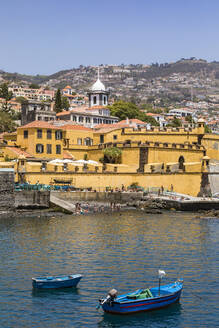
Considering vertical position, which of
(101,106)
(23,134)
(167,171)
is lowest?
(167,171)

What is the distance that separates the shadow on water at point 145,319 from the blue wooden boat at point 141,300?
9.0 inches

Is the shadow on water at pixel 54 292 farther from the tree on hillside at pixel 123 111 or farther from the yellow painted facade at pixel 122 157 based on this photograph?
the tree on hillside at pixel 123 111

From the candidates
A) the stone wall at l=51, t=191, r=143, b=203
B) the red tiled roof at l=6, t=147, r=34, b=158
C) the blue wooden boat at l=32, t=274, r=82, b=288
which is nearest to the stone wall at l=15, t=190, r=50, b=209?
the stone wall at l=51, t=191, r=143, b=203

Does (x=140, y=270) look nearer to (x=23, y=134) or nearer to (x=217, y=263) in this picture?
(x=217, y=263)

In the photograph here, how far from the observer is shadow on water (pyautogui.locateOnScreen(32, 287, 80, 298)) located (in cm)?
2781

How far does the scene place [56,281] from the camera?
93.6ft

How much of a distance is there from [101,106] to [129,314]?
78.5m

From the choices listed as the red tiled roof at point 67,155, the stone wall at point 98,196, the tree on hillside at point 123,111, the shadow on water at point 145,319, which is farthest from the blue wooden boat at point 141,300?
the tree on hillside at point 123,111

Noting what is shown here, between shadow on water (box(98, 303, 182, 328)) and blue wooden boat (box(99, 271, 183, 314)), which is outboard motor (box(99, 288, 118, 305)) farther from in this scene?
shadow on water (box(98, 303, 182, 328))

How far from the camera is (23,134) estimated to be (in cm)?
7375

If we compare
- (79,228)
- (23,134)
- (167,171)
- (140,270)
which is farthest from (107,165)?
(140,270)

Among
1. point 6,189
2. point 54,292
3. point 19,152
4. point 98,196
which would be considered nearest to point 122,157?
point 98,196

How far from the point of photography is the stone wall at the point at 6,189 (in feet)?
182

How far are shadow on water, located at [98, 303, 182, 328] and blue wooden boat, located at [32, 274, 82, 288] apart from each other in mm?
3968
